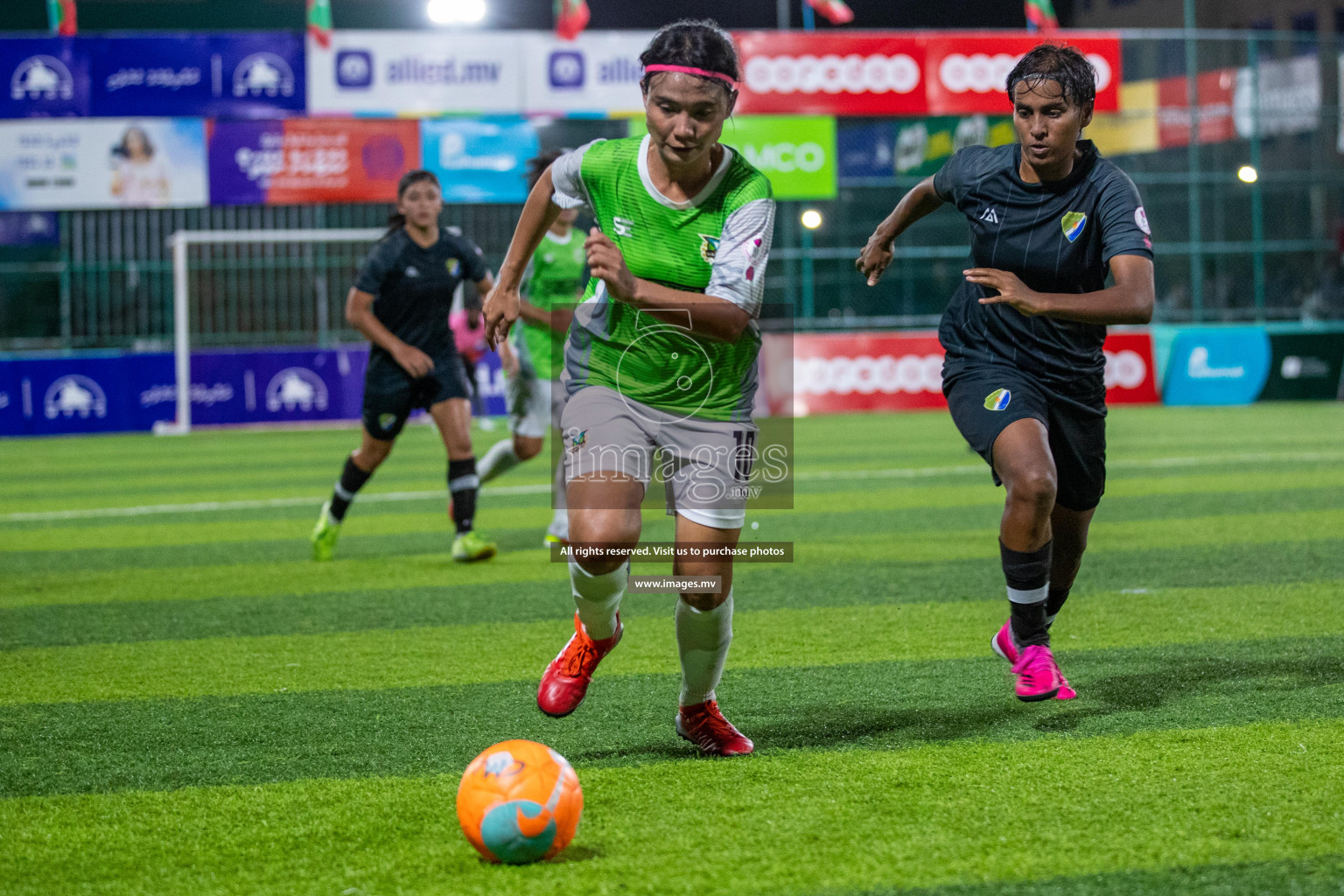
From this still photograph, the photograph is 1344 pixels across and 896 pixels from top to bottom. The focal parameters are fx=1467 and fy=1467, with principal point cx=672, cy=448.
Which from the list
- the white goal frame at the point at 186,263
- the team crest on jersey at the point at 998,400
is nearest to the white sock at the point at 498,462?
the team crest on jersey at the point at 998,400

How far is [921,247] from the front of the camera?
2638 centimetres

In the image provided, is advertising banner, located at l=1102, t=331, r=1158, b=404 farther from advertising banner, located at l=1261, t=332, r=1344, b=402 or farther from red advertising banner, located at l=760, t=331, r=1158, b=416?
advertising banner, located at l=1261, t=332, r=1344, b=402

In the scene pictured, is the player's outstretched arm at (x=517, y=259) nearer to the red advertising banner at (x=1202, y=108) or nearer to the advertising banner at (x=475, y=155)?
the advertising banner at (x=475, y=155)

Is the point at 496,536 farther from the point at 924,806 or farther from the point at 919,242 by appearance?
the point at 919,242

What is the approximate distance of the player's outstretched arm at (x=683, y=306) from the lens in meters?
3.69

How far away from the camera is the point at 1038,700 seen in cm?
468

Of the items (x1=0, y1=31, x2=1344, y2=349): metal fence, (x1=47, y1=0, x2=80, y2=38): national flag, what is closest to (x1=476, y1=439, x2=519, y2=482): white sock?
(x1=0, y1=31, x2=1344, y2=349): metal fence

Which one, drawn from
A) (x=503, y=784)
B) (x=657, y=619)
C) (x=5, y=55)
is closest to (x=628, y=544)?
(x=503, y=784)

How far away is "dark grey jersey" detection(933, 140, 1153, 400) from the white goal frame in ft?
58.5

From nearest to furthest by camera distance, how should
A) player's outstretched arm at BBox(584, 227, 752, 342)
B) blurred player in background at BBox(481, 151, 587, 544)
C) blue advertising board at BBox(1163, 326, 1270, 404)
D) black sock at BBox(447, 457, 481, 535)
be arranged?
1. player's outstretched arm at BBox(584, 227, 752, 342)
2. black sock at BBox(447, 457, 481, 535)
3. blurred player in background at BBox(481, 151, 587, 544)
4. blue advertising board at BBox(1163, 326, 1270, 404)

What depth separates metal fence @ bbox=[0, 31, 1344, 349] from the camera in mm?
24172

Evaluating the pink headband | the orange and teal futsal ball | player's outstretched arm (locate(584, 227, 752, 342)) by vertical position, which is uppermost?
the pink headband

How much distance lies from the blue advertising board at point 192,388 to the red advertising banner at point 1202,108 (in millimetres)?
13024

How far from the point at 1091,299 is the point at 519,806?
2.26 meters
